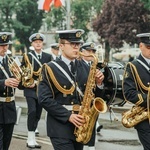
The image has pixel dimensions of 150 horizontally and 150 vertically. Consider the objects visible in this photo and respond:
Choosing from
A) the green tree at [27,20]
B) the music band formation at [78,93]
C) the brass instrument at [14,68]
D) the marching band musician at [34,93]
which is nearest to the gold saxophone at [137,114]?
the music band formation at [78,93]

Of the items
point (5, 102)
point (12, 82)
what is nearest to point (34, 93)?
point (5, 102)

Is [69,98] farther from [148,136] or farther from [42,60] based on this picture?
[42,60]

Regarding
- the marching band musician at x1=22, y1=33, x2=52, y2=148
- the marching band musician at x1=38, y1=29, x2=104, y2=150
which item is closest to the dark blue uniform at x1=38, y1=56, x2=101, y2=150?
the marching band musician at x1=38, y1=29, x2=104, y2=150

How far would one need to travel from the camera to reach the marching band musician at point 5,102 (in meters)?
7.05

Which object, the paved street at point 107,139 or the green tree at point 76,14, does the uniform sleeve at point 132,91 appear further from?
the green tree at point 76,14

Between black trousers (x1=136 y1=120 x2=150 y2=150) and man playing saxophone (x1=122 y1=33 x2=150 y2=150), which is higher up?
man playing saxophone (x1=122 y1=33 x2=150 y2=150)

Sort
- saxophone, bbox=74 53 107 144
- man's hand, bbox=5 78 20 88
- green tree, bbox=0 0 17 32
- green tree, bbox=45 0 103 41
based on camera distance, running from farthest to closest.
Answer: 1. green tree, bbox=0 0 17 32
2. green tree, bbox=45 0 103 41
3. man's hand, bbox=5 78 20 88
4. saxophone, bbox=74 53 107 144

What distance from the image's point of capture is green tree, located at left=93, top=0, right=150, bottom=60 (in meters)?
43.2

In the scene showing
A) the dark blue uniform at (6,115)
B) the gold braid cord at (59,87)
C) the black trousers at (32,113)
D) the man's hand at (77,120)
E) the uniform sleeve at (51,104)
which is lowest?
the black trousers at (32,113)

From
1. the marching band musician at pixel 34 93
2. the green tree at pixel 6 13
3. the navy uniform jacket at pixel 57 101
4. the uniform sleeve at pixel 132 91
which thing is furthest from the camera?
the green tree at pixel 6 13

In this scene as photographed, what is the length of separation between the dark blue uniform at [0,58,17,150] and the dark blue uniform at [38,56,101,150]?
5.06 ft

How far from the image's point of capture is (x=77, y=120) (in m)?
5.33

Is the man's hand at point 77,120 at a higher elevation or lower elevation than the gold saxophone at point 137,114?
higher

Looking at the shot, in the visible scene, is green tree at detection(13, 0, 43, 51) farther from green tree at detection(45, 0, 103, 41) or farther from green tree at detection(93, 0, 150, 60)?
green tree at detection(93, 0, 150, 60)
